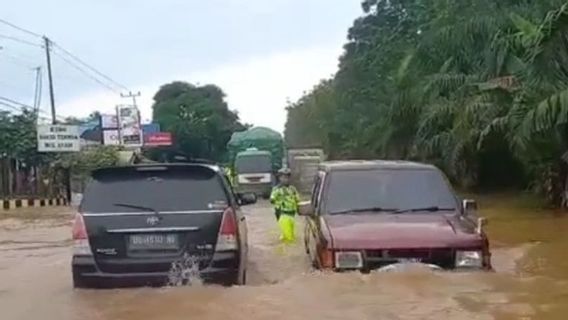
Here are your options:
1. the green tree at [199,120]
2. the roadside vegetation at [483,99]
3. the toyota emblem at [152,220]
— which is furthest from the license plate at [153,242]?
the green tree at [199,120]

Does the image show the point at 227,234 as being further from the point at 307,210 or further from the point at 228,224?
the point at 307,210

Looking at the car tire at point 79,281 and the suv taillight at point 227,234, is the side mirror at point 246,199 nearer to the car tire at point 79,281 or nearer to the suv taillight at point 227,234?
the suv taillight at point 227,234

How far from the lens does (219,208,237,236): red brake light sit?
8836 mm

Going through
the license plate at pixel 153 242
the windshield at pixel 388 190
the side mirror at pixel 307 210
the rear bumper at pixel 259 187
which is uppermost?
the windshield at pixel 388 190

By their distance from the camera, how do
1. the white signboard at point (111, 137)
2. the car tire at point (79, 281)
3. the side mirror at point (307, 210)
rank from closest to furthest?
the car tire at point (79, 281) < the side mirror at point (307, 210) < the white signboard at point (111, 137)

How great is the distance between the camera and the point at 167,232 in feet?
29.0

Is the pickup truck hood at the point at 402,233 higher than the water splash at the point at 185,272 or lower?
higher

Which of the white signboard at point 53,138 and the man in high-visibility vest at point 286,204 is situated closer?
the man in high-visibility vest at point 286,204

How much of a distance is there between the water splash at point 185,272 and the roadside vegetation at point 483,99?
474 inches

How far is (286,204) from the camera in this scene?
16.7 metres

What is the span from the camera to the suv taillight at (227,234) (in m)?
8.80

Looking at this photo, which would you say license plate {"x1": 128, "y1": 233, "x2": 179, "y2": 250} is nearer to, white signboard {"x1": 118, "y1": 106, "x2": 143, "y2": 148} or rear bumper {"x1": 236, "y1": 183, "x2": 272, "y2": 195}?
rear bumper {"x1": 236, "y1": 183, "x2": 272, "y2": 195}

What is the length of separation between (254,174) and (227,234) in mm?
33736

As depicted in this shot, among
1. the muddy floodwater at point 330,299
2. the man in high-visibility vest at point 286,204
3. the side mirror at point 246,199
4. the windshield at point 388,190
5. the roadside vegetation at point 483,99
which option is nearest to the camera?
the muddy floodwater at point 330,299
